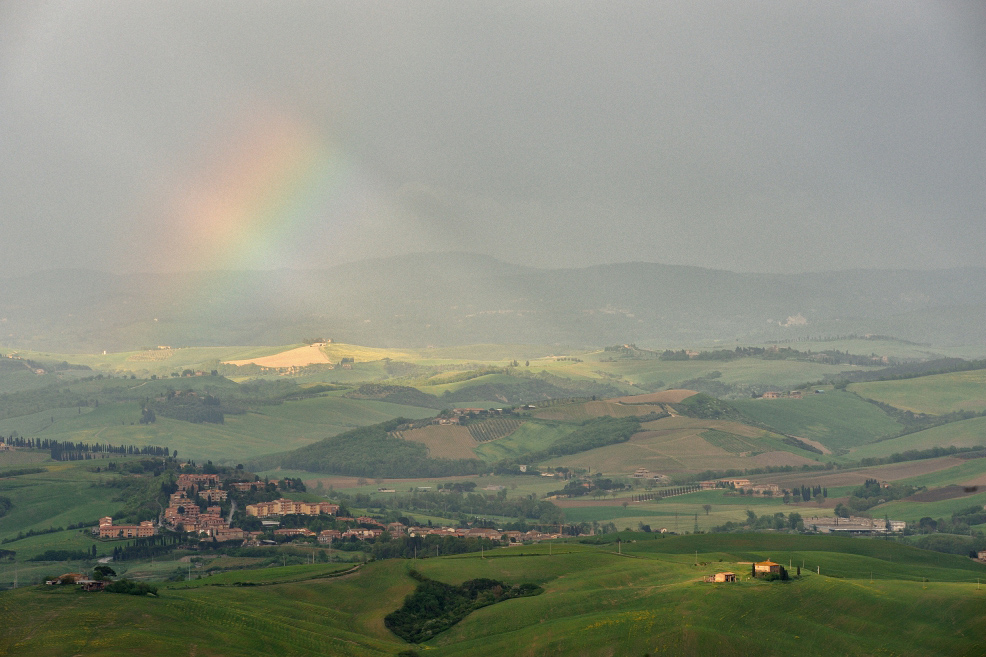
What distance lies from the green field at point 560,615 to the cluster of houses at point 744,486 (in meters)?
72.4

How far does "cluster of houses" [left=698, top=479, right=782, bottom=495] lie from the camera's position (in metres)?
185

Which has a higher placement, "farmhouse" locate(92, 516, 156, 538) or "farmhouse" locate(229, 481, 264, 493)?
"farmhouse" locate(229, 481, 264, 493)

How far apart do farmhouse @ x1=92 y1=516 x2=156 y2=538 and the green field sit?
122 feet

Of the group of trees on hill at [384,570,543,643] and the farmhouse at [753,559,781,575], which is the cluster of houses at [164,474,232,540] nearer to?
the group of trees on hill at [384,570,543,643]

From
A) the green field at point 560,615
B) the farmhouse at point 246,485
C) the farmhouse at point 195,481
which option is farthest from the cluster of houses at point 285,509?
the green field at point 560,615

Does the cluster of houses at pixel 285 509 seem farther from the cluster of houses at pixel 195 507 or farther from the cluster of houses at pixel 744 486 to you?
the cluster of houses at pixel 744 486

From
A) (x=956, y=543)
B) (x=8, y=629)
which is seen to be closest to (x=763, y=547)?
(x=956, y=543)

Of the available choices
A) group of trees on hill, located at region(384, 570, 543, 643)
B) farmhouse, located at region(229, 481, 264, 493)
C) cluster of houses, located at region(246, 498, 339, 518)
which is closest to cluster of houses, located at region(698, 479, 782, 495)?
cluster of houses, located at region(246, 498, 339, 518)

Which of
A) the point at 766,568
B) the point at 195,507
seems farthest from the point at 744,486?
the point at 766,568

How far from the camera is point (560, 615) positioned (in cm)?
9388

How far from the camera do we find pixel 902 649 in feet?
277

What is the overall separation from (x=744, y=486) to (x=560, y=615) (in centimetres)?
10049

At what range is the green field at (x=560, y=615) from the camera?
82438mm

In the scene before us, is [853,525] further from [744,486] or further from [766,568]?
[766,568]
